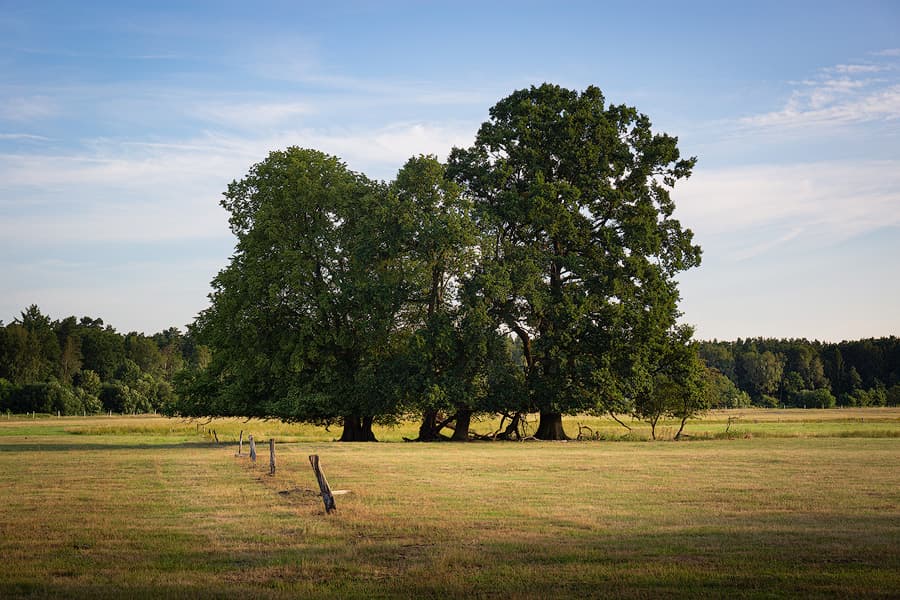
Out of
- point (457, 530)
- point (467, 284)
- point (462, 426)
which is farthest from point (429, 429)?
point (457, 530)

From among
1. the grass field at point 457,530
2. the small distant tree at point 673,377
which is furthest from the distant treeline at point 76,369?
the grass field at point 457,530

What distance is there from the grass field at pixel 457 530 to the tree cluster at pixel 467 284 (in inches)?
574

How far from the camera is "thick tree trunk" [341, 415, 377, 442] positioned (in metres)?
51.5

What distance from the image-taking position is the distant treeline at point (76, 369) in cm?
10825

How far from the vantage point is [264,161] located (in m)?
49.4

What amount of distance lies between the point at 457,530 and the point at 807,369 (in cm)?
16008

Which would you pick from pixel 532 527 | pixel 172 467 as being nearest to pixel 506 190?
pixel 172 467

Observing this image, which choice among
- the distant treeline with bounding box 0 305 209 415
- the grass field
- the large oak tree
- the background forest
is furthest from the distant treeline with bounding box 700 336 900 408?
the grass field

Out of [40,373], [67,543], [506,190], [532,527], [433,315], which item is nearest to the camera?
[67,543]

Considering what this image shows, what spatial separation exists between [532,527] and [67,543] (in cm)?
877

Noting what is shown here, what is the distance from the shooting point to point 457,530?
16.3 m

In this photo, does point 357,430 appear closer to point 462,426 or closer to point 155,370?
point 462,426

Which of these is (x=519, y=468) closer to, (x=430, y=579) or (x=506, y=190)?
(x=430, y=579)

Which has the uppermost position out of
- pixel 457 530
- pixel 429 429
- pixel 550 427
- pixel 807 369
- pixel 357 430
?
pixel 807 369
